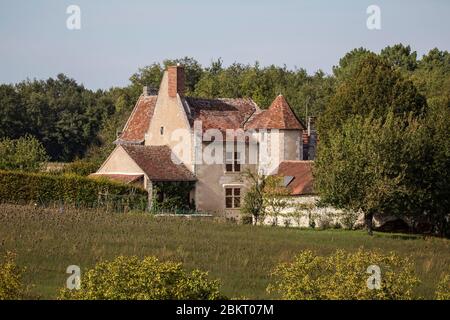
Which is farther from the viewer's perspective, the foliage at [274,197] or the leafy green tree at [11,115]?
the leafy green tree at [11,115]

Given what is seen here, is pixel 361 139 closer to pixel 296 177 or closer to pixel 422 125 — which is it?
pixel 422 125

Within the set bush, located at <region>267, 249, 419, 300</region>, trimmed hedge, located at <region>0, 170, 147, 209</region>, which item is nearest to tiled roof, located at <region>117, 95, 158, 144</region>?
trimmed hedge, located at <region>0, 170, 147, 209</region>

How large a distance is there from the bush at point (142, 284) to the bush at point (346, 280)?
173cm

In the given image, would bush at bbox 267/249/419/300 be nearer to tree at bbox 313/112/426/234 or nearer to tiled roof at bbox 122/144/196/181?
tree at bbox 313/112/426/234

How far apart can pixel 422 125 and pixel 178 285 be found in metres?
31.8

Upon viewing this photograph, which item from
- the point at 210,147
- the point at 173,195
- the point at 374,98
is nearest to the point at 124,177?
the point at 173,195

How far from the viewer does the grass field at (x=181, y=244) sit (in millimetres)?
25703

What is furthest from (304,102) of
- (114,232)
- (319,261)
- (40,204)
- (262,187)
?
(319,261)

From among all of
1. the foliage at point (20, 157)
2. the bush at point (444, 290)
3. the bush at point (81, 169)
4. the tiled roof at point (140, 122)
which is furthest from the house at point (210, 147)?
the bush at point (444, 290)

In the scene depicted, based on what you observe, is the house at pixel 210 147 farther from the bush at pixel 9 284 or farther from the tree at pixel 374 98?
the bush at pixel 9 284

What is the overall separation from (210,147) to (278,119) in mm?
4442

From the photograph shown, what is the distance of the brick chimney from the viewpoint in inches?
2297

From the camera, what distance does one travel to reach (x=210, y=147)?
57.5 meters

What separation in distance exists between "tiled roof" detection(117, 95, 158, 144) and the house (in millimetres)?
2636
